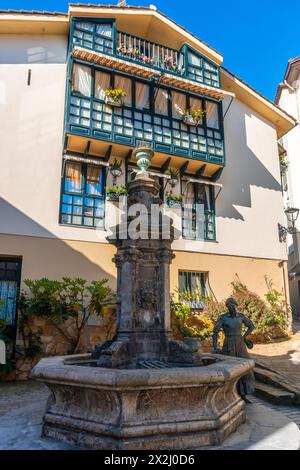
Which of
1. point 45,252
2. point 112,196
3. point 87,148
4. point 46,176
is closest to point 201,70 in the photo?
point 87,148

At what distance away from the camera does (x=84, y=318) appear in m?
11.1

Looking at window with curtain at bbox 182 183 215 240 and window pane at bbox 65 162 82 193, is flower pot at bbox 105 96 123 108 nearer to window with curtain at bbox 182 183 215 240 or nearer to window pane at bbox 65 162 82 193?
window pane at bbox 65 162 82 193

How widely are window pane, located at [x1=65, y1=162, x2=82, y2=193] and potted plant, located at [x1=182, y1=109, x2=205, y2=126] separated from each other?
4619 mm

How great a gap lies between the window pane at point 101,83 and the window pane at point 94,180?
2.50 metres

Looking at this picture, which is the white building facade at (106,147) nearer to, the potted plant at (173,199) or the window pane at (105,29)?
the window pane at (105,29)

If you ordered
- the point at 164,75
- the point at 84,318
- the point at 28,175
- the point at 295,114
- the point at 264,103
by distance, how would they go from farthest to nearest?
the point at 295,114
the point at 264,103
the point at 164,75
the point at 28,175
the point at 84,318

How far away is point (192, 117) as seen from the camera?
1474 centimetres

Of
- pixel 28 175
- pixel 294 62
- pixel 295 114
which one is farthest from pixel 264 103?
pixel 28 175

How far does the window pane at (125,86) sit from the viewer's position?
1376cm

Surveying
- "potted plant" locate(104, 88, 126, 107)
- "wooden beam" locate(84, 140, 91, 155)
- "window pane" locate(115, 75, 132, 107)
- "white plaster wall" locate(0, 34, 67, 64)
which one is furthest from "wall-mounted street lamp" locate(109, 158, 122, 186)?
"white plaster wall" locate(0, 34, 67, 64)

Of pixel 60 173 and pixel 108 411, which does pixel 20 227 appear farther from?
pixel 108 411

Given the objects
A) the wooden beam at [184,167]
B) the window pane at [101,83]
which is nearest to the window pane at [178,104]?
the wooden beam at [184,167]

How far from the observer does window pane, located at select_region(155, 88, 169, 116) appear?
47.6ft

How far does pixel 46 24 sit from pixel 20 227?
732 cm
